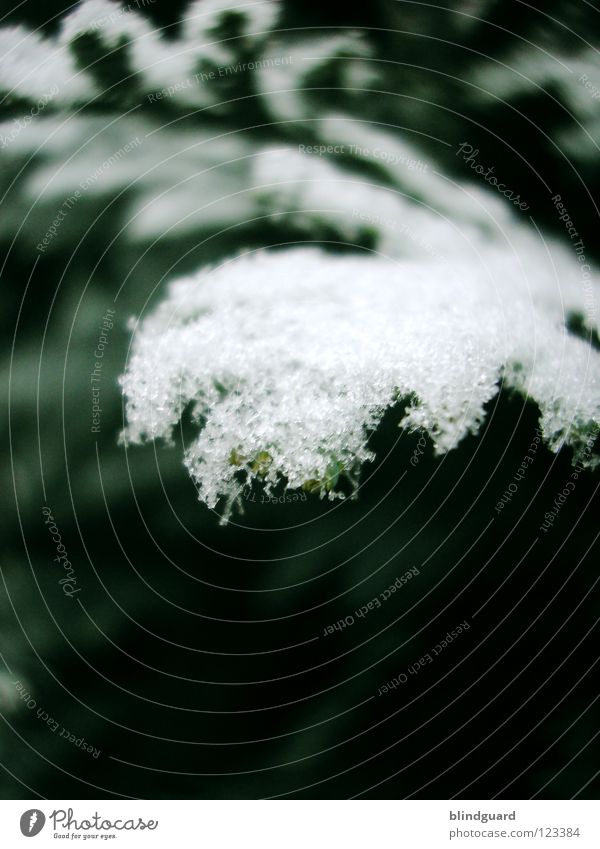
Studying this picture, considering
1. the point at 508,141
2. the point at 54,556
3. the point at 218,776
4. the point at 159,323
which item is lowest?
the point at 218,776

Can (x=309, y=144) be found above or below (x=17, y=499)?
above

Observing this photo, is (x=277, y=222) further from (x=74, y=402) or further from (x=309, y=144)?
(x=74, y=402)

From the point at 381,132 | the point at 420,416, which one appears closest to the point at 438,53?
the point at 381,132
